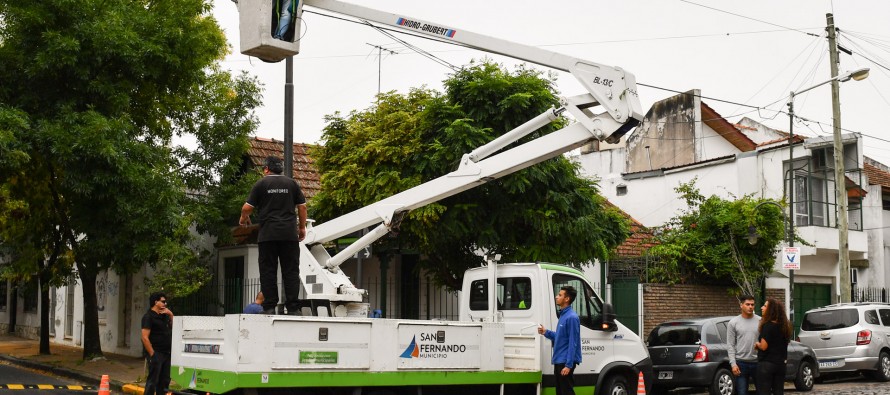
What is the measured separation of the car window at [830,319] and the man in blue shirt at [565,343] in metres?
10.9

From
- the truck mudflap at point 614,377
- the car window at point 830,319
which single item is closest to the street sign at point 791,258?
the car window at point 830,319

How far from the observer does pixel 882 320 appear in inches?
789

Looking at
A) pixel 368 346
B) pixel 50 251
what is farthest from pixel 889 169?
pixel 368 346

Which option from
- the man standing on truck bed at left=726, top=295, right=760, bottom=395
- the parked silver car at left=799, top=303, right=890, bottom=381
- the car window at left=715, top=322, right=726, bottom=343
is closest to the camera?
the man standing on truck bed at left=726, top=295, right=760, bottom=395

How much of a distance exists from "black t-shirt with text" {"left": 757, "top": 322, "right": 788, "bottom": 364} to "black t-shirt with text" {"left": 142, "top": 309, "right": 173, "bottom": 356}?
24.1 feet

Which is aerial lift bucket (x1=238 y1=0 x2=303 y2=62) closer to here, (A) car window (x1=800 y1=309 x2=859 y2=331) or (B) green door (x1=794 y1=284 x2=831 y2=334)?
(A) car window (x1=800 y1=309 x2=859 y2=331)

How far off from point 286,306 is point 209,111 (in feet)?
39.2

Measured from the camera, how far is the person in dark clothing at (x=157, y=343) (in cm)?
1217

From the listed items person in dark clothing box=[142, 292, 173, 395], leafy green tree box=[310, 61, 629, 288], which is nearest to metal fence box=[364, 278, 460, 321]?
leafy green tree box=[310, 61, 629, 288]

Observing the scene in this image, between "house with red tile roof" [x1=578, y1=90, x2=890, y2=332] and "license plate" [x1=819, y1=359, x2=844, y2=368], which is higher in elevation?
"house with red tile roof" [x1=578, y1=90, x2=890, y2=332]

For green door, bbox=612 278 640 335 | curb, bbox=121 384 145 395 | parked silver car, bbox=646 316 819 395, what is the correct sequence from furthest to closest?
green door, bbox=612 278 640 335 → curb, bbox=121 384 145 395 → parked silver car, bbox=646 316 819 395

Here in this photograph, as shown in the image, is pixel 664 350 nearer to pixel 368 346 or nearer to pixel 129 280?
pixel 368 346

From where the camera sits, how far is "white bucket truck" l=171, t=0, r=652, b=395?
9.16 metres

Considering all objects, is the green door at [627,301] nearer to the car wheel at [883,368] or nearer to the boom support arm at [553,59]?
the car wheel at [883,368]
